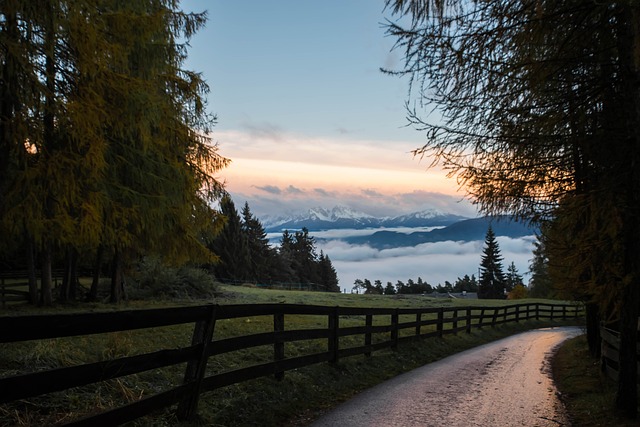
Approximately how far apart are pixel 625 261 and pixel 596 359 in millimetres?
6787

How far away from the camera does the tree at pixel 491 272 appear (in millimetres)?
97375

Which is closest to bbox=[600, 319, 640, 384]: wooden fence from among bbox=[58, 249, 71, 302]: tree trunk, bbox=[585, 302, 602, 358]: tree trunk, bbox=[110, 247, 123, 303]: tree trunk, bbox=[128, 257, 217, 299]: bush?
bbox=[585, 302, 602, 358]: tree trunk

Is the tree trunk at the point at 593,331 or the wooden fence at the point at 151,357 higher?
the wooden fence at the point at 151,357

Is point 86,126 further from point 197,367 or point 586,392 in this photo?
point 586,392

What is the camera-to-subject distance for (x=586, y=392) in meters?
8.09

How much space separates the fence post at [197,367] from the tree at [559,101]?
4.04 m

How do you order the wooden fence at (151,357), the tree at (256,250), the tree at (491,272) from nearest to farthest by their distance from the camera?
the wooden fence at (151,357)
the tree at (256,250)
the tree at (491,272)

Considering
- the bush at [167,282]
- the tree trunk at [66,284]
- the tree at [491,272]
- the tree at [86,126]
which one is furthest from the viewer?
the tree at [491,272]

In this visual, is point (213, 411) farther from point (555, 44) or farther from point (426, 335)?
point (426, 335)

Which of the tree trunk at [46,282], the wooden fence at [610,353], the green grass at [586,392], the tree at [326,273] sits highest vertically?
the tree trunk at [46,282]

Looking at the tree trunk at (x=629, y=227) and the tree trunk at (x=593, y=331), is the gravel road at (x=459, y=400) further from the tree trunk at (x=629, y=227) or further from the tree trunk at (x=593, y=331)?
the tree trunk at (x=593, y=331)

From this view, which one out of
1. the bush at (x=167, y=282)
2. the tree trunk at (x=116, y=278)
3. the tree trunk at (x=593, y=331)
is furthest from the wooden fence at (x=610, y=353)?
the bush at (x=167, y=282)

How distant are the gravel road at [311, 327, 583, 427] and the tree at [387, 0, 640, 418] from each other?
1.42 metres

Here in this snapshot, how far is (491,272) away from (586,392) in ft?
319
